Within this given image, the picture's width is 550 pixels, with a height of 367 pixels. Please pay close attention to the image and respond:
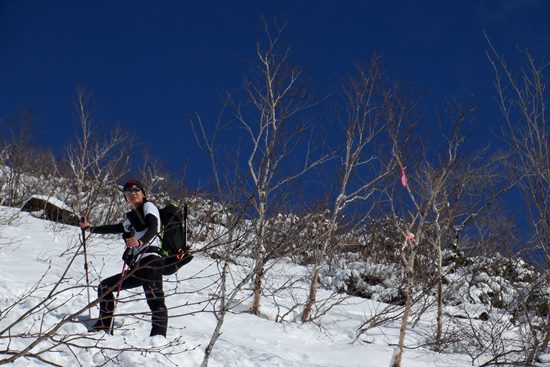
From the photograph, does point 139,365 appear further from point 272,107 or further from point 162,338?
point 272,107

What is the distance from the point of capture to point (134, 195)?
4.21m

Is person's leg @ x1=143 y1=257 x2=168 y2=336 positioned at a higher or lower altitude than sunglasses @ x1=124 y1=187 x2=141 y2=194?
lower

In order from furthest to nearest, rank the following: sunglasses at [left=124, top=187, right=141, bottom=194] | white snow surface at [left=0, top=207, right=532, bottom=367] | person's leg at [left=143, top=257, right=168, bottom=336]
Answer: sunglasses at [left=124, top=187, right=141, bottom=194]
person's leg at [left=143, top=257, right=168, bottom=336]
white snow surface at [left=0, top=207, right=532, bottom=367]

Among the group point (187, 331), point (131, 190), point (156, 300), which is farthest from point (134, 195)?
point (187, 331)

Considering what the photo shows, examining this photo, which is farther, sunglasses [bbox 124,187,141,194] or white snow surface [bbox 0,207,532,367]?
sunglasses [bbox 124,187,141,194]

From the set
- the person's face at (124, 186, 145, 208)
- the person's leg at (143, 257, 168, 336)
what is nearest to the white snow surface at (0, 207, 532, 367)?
the person's leg at (143, 257, 168, 336)

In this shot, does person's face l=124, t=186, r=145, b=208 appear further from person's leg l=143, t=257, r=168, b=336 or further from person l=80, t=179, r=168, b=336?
person's leg l=143, t=257, r=168, b=336

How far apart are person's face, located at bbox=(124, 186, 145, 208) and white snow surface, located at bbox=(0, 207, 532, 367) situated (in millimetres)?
575

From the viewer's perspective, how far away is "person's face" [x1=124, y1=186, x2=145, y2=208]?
13.7ft

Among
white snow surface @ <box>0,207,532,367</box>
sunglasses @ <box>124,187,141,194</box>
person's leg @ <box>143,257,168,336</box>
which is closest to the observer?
white snow surface @ <box>0,207,532,367</box>

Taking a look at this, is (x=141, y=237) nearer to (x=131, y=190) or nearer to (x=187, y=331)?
(x=131, y=190)

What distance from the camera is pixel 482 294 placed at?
40.2 feet

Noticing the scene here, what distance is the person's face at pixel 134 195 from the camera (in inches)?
165

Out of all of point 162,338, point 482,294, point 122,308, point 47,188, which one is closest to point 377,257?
point 482,294
